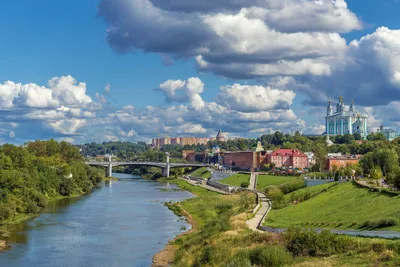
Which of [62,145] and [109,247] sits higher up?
[62,145]

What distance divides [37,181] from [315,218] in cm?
4334

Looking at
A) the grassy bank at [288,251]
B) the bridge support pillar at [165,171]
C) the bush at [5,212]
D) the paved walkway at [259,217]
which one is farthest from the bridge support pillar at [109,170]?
the grassy bank at [288,251]

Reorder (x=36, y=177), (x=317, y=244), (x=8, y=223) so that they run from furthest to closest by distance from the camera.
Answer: (x=36, y=177) < (x=8, y=223) < (x=317, y=244)

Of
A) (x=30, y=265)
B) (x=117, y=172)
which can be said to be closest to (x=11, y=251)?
(x=30, y=265)

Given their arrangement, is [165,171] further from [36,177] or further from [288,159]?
[36,177]

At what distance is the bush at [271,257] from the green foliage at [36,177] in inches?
1219

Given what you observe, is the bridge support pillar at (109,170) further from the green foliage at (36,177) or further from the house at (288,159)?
the house at (288,159)

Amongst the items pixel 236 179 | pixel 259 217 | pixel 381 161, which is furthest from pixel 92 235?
pixel 236 179

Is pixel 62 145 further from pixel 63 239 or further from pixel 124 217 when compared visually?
pixel 63 239

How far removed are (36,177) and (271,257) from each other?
53.5 m

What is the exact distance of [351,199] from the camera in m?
42.7

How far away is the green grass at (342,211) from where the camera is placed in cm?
3416

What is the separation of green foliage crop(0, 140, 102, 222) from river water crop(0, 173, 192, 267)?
2156mm

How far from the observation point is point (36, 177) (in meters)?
73.2
